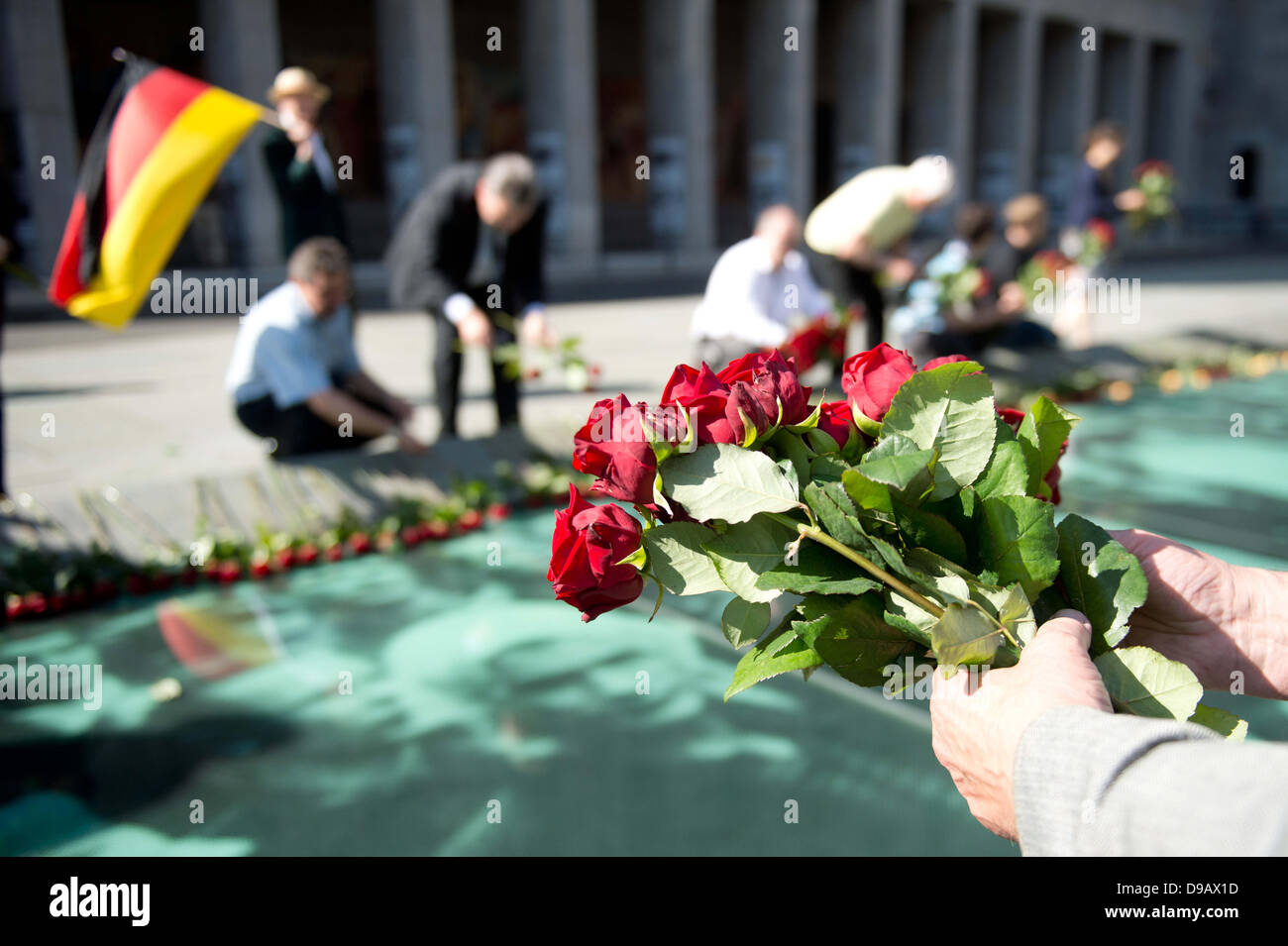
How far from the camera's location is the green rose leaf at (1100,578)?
1404 millimetres

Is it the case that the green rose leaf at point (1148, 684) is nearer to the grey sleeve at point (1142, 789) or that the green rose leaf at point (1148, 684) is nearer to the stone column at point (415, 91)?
the grey sleeve at point (1142, 789)

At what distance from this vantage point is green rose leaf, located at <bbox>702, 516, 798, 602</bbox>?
141 cm

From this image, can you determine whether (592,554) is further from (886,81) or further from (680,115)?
(886,81)

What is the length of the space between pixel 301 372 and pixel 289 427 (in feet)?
0.89

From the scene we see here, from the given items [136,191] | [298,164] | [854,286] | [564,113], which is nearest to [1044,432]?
[136,191]

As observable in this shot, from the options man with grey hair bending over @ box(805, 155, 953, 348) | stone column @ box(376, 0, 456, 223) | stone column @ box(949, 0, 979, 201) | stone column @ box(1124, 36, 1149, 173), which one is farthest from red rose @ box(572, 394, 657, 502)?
stone column @ box(1124, 36, 1149, 173)

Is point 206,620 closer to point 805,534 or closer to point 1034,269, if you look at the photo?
point 805,534

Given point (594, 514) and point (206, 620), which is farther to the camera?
point (206, 620)

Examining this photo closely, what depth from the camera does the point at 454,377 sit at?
19.9ft

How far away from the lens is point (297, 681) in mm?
3602

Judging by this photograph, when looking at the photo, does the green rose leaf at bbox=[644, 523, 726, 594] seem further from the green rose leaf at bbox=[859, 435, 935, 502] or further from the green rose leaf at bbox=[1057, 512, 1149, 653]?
the green rose leaf at bbox=[1057, 512, 1149, 653]

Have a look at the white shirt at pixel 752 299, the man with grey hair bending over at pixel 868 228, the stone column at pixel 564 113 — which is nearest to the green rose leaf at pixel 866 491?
the white shirt at pixel 752 299
